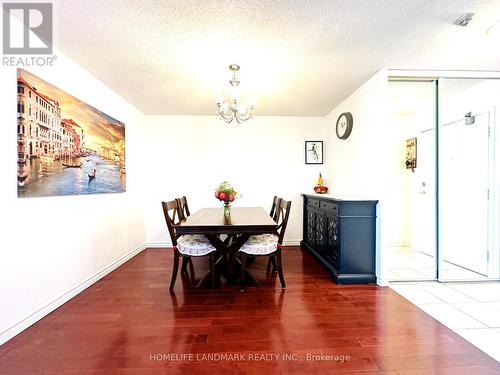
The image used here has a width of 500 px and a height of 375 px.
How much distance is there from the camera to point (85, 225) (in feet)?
8.24

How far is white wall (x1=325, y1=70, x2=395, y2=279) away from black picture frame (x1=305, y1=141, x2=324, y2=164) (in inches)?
25.5

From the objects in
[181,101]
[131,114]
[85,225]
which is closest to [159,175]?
[131,114]

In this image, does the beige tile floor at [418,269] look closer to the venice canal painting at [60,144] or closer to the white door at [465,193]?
the white door at [465,193]

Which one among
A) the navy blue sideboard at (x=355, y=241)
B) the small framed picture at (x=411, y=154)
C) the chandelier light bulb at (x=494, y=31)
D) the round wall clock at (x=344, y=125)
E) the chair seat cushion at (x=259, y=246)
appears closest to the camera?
the chandelier light bulb at (x=494, y=31)

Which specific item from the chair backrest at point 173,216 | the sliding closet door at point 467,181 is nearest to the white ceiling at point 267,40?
the sliding closet door at point 467,181

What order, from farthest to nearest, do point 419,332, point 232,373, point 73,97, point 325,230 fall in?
1. point 325,230
2. point 73,97
3. point 419,332
4. point 232,373

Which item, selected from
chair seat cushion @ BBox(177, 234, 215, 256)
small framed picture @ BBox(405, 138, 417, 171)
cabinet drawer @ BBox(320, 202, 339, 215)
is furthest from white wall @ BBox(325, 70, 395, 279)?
chair seat cushion @ BBox(177, 234, 215, 256)

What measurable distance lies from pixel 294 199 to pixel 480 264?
2.58 m

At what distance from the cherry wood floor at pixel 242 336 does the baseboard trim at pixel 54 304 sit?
50 millimetres

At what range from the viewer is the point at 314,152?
4246mm

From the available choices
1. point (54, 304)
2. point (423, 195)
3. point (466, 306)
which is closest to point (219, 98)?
point (54, 304)

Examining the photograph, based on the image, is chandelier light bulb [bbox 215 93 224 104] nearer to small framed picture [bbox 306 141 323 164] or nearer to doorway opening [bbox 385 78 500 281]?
doorway opening [bbox 385 78 500 281]

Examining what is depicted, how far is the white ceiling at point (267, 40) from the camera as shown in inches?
63.8

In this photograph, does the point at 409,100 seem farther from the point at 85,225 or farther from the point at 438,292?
the point at 85,225
